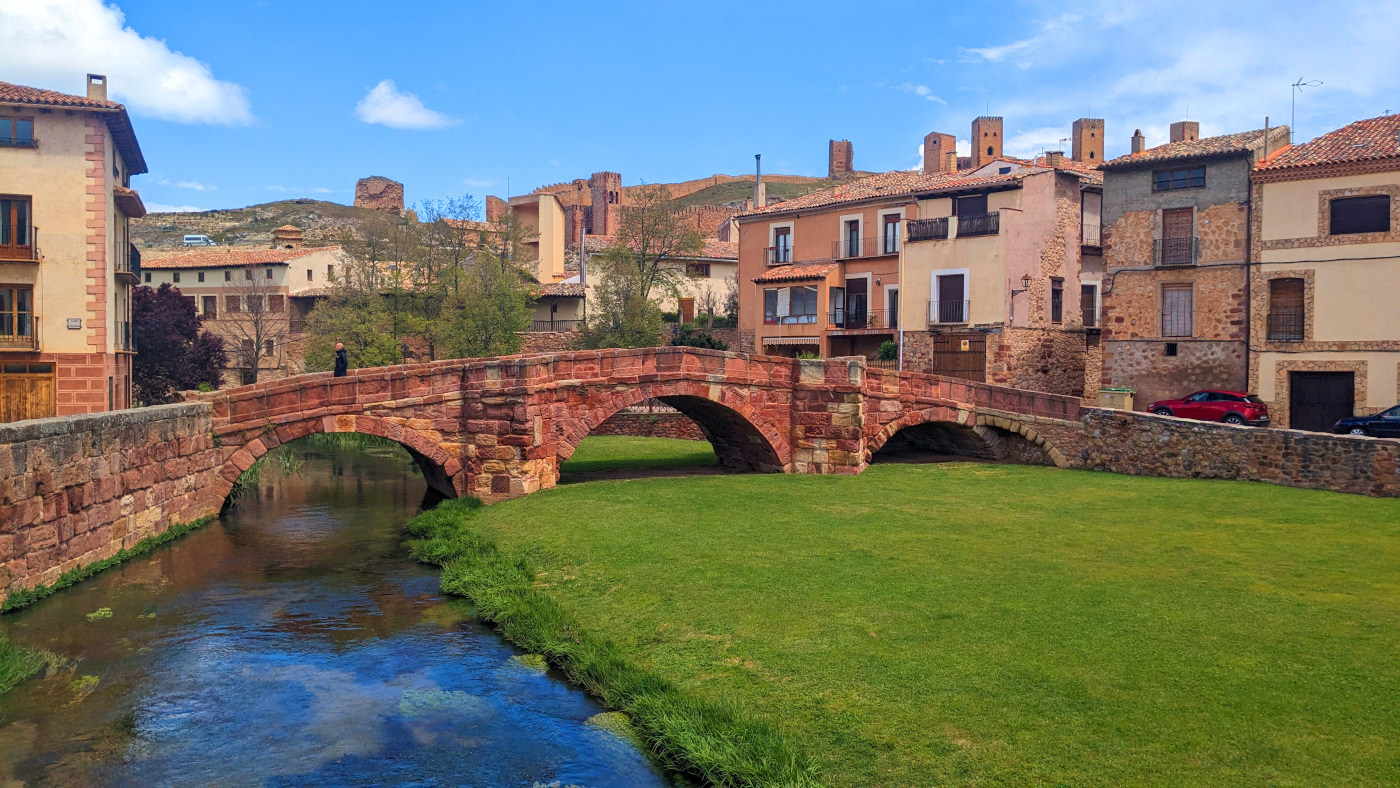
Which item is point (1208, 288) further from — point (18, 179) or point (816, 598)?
point (18, 179)

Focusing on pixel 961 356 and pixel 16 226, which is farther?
pixel 961 356

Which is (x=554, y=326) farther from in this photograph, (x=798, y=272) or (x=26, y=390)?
(x=26, y=390)

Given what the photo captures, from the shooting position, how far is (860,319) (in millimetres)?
39688

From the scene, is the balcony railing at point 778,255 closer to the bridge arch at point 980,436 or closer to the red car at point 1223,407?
the red car at point 1223,407

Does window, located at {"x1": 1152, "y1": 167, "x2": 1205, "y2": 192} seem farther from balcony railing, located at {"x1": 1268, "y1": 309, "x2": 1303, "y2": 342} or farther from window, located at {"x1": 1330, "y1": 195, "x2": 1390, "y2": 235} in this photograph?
balcony railing, located at {"x1": 1268, "y1": 309, "x2": 1303, "y2": 342}

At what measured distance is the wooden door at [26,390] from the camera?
25219 mm

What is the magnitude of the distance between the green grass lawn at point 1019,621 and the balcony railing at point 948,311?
17.6 m

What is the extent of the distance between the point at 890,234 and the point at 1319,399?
629 inches

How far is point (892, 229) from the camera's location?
38.8 metres

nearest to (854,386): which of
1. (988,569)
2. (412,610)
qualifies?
(988,569)

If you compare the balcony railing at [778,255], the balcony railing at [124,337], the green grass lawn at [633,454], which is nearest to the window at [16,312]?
the balcony railing at [124,337]

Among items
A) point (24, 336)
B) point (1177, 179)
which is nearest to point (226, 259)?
point (24, 336)

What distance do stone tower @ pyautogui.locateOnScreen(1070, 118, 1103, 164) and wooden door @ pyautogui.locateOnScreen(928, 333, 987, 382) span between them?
32842 millimetres

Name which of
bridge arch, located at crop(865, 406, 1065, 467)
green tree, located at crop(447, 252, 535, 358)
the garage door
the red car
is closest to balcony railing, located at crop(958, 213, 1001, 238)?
the red car
